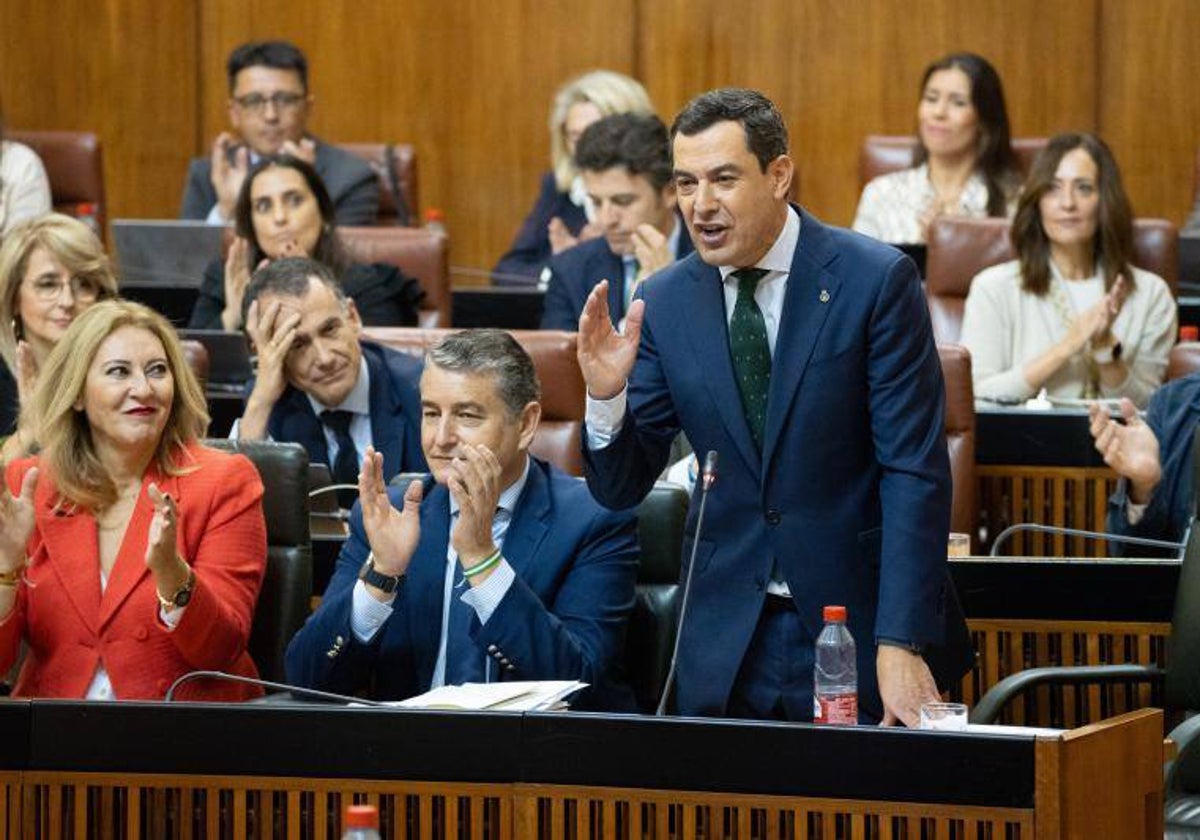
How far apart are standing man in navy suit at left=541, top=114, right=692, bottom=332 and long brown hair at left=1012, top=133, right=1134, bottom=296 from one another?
773 mm

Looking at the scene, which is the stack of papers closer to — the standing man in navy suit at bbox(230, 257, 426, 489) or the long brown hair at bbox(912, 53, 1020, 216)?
the standing man in navy suit at bbox(230, 257, 426, 489)

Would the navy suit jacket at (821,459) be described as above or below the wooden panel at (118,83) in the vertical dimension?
below

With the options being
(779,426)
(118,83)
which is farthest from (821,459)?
(118,83)

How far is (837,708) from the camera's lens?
8.43ft

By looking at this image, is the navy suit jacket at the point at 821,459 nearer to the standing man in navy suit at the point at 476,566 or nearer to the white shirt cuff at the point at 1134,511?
the standing man in navy suit at the point at 476,566

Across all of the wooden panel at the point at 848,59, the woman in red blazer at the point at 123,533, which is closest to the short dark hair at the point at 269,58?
the wooden panel at the point at 848,59

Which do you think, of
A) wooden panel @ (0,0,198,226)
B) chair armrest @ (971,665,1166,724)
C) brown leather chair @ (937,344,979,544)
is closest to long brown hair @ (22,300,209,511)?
chair armrest @ (971,665,1166,724)

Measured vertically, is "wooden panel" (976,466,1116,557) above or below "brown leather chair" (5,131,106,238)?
below

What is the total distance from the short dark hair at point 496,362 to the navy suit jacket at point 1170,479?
4.14 ft

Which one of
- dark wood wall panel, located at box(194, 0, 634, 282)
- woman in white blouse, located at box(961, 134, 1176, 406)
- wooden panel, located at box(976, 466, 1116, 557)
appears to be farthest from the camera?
dark wood wall panel, located at box(194, 0, 634, 282)

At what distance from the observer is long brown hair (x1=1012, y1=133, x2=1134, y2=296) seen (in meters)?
5.14

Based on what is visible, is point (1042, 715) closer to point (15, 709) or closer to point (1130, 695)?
point (1130, 695)

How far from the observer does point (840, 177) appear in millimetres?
7516

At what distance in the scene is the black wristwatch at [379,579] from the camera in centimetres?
300
